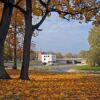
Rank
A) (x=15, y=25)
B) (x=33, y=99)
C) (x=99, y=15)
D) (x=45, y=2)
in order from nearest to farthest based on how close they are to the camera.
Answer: (x=33, y=99) → (x=45, y=2) → (x=99, y=15) → (x=15, y=25)

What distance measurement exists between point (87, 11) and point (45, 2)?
328 cm

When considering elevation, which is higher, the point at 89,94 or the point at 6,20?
the point at 6,20

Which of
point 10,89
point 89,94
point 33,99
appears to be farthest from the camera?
point 10,89

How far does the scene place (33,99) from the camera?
1455 centimetres

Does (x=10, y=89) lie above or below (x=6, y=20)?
below

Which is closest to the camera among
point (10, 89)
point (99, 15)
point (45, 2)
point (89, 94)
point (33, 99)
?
point (33, 99)

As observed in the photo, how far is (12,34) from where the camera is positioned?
58.0 m

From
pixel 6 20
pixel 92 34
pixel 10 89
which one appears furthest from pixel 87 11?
pixel 92 34

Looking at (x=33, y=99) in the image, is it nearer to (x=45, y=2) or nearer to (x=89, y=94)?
(x=89, y=94)

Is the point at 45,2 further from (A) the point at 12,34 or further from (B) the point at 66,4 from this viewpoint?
(A) the point at 12,34

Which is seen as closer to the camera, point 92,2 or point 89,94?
point 89,94

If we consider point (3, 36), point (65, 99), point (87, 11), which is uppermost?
point (87, 11)

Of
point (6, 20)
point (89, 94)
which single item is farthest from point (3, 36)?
point (89, 94)

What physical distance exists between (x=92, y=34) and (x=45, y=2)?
216ft
